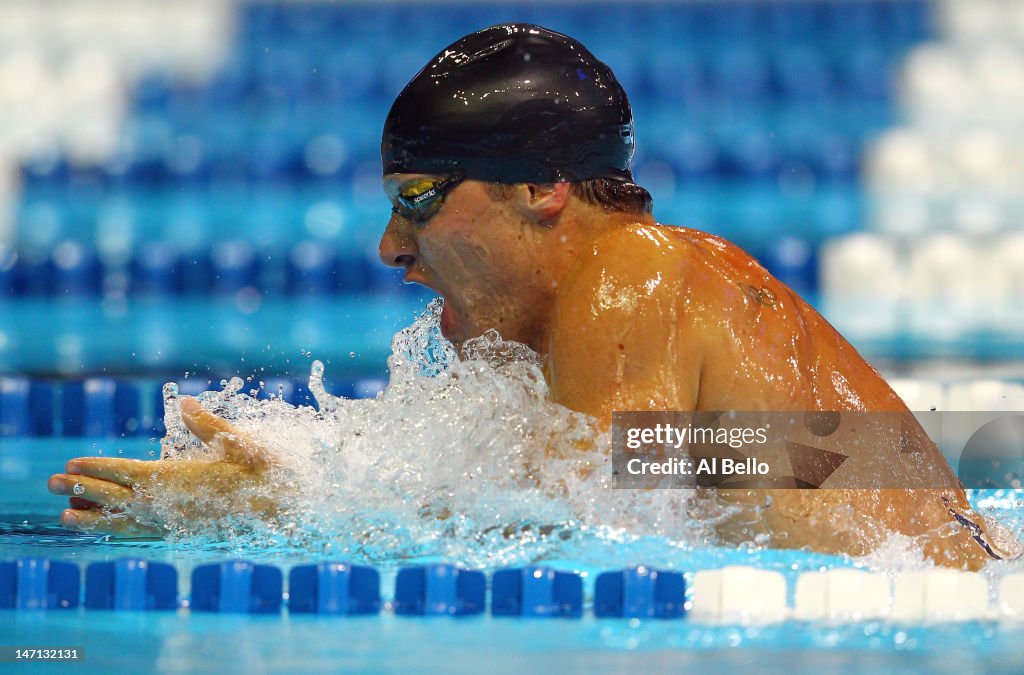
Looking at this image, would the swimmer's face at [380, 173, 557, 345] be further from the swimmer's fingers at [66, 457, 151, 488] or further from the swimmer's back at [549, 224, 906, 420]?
the swimmer's fingers at [66, 457, 151, 488]

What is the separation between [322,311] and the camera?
5.55 metres

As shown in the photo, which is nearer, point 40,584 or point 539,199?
point 539,199

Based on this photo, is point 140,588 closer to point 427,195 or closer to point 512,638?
point 512,638

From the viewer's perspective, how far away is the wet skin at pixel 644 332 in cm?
188

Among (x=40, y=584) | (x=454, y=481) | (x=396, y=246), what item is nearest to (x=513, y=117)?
(x=396, y=246)

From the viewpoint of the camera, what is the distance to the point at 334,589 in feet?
7.00

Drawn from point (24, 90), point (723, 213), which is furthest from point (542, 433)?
point (24, 90)

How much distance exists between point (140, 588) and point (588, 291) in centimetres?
88

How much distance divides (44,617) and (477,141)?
3.33ft

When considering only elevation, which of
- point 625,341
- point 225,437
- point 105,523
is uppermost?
point 625,341

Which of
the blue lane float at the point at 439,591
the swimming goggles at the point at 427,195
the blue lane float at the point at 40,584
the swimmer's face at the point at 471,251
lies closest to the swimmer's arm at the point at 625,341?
the swimmer's face at the point at 471,251

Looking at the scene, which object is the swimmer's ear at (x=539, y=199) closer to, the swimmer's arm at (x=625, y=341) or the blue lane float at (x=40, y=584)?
the swimmer's arm at (x=625, y=341)

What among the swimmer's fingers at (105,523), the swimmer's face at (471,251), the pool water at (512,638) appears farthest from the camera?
the swimmer's fingers at (105,523)

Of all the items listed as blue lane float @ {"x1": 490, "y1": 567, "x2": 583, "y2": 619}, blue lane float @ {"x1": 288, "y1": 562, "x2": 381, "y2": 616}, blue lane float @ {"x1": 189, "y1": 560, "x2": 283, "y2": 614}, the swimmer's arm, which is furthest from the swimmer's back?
blue lane float @ {"x1": 189, "y1": 560, "x2": 283, "y2": 614}
